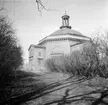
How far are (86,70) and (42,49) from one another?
30.6 metres

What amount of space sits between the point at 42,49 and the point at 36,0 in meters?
36.9

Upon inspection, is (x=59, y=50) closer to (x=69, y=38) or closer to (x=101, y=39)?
(x=69, y=38)

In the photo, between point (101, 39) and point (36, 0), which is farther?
point (101, 39)

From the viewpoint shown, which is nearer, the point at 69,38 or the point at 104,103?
the point at 104,103

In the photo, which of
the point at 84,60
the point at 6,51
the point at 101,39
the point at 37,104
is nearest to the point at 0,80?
the point at 6,51

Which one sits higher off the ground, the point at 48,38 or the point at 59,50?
the point at 48,38

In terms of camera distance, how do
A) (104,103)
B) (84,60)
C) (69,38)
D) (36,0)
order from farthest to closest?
(69,38) < (84,60) < (104,103) < (36,0)

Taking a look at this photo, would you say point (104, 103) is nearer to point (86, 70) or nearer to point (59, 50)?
point (86, 70)

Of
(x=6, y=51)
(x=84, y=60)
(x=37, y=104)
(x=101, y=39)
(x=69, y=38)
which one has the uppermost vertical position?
(x=69, y=38)

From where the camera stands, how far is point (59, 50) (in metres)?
37.3

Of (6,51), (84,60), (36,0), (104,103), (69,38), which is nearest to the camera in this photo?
(36,0)

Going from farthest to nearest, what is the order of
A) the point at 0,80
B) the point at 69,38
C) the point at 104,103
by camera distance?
the point at 69,38 → the point at 0,80 → the point at 104,103

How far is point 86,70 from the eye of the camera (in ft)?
36.6

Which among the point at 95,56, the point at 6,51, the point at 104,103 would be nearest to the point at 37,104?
the point at 104,103
